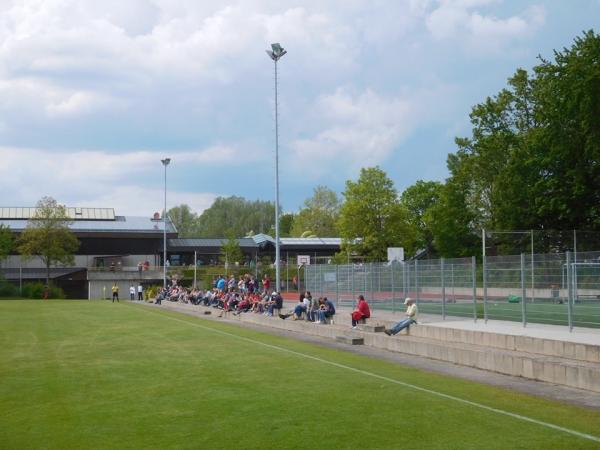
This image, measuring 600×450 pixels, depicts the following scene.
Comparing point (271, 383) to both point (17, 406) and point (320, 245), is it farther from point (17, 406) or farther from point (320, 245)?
point (320, 245)

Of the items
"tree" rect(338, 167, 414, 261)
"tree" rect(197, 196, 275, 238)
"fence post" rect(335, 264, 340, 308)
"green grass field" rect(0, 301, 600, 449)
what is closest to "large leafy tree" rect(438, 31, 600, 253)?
"tree" rect(338, 167, 414, 261)

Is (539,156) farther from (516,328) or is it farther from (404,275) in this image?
(516,328)

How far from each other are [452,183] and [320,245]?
30516 millimetres

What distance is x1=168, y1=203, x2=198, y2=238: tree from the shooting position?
15538 cm

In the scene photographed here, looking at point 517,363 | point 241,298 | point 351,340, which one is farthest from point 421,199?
point 517,363

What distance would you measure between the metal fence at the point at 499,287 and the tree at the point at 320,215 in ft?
290

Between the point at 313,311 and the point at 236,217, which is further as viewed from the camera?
the point at 236,217

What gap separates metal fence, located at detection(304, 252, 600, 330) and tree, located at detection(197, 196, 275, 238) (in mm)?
114840

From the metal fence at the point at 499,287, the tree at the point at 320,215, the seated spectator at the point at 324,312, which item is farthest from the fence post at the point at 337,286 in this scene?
the tree at the point at 320,215

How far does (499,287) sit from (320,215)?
329 ft

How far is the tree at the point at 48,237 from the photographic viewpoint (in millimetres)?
77062

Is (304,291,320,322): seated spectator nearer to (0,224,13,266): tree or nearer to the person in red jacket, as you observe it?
the person in red jacket

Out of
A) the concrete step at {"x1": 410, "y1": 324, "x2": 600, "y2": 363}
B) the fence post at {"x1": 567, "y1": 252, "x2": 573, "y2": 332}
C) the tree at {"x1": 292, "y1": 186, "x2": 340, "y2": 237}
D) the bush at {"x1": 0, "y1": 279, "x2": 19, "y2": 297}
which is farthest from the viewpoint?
the tree at {"x1": 292, "y1": 186, "x2": 340, "y2": 237}

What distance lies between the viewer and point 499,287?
2239 cm
